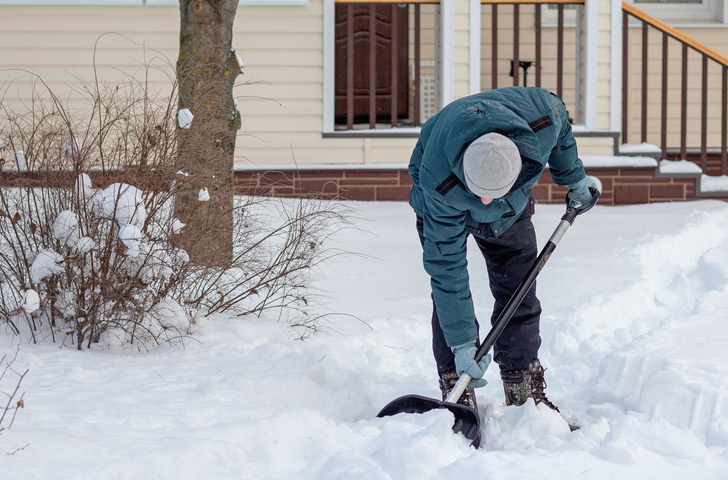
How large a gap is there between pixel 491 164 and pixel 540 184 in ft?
19.4

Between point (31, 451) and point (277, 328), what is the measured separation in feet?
7.04

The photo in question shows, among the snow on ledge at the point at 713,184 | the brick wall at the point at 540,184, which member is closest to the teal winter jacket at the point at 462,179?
the brick wall at the point at 540,184

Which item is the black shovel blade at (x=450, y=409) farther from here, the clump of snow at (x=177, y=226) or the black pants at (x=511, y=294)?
the clump of snow at (x=177, y=226)

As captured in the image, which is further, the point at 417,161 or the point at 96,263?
the point at 96,263

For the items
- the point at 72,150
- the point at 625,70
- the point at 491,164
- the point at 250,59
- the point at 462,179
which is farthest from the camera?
the point at 625,70

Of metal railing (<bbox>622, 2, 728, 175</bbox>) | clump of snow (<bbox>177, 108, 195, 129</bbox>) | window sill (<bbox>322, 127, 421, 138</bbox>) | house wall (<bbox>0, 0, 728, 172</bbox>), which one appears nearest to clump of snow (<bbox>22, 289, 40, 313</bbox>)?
clump of snow (<bbox>177, 108, 195, 129</bbox>)

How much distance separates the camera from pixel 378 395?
3734 mm

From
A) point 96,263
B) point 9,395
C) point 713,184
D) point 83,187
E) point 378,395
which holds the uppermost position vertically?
point 83,187

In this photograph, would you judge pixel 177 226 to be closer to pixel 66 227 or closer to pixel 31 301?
pixel 66 227

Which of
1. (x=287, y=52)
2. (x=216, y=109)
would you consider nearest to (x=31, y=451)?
(x=216, y=109)

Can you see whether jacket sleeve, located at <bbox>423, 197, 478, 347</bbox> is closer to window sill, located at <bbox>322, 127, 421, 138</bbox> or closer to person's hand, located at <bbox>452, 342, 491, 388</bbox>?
person's hand, located at <bbox>452, 342, 491, 388</bbox>

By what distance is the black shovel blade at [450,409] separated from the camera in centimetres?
309

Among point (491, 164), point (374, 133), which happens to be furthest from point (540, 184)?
point (491, 164)

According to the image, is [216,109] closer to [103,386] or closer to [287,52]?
[103,386]
